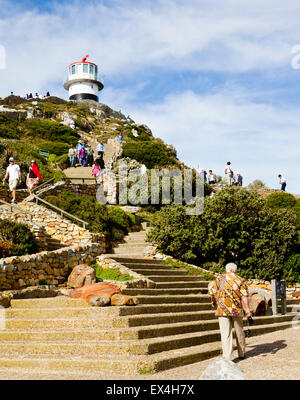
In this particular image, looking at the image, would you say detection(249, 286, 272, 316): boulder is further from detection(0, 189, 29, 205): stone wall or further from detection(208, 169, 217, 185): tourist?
detection(208, 169, 217, 185): tourist

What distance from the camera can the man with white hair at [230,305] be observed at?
22.2ft

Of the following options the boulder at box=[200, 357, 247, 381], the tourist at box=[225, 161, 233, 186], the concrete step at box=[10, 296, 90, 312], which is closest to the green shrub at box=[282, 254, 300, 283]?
the concrete step at box=[10, 296, 90, 312]

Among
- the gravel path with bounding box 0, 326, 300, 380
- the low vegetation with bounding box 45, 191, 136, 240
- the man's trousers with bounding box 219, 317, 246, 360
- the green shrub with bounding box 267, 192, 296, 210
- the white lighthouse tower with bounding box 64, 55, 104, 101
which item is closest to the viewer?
the gravel path with bounding box 0, 326, 300, 380

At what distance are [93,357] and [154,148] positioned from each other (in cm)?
3027

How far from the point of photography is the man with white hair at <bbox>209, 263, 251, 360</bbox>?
6781 mm

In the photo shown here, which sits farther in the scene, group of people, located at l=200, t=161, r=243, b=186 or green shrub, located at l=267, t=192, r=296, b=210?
group of people, located at l=200, t=161, r=243, b=186

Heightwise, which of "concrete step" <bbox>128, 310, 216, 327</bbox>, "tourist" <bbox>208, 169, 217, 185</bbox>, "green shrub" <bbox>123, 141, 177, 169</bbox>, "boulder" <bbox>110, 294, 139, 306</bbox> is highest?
"green shrub" <bbox>123, 141, 177, 169</bbox>

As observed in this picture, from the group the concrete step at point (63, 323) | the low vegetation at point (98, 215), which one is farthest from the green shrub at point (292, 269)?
the concrete step at point (63, 323)

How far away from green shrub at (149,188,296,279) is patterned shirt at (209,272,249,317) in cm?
794

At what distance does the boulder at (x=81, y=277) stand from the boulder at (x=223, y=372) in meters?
6.13

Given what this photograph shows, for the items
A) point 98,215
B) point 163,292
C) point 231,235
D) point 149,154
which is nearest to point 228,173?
point 149,154
